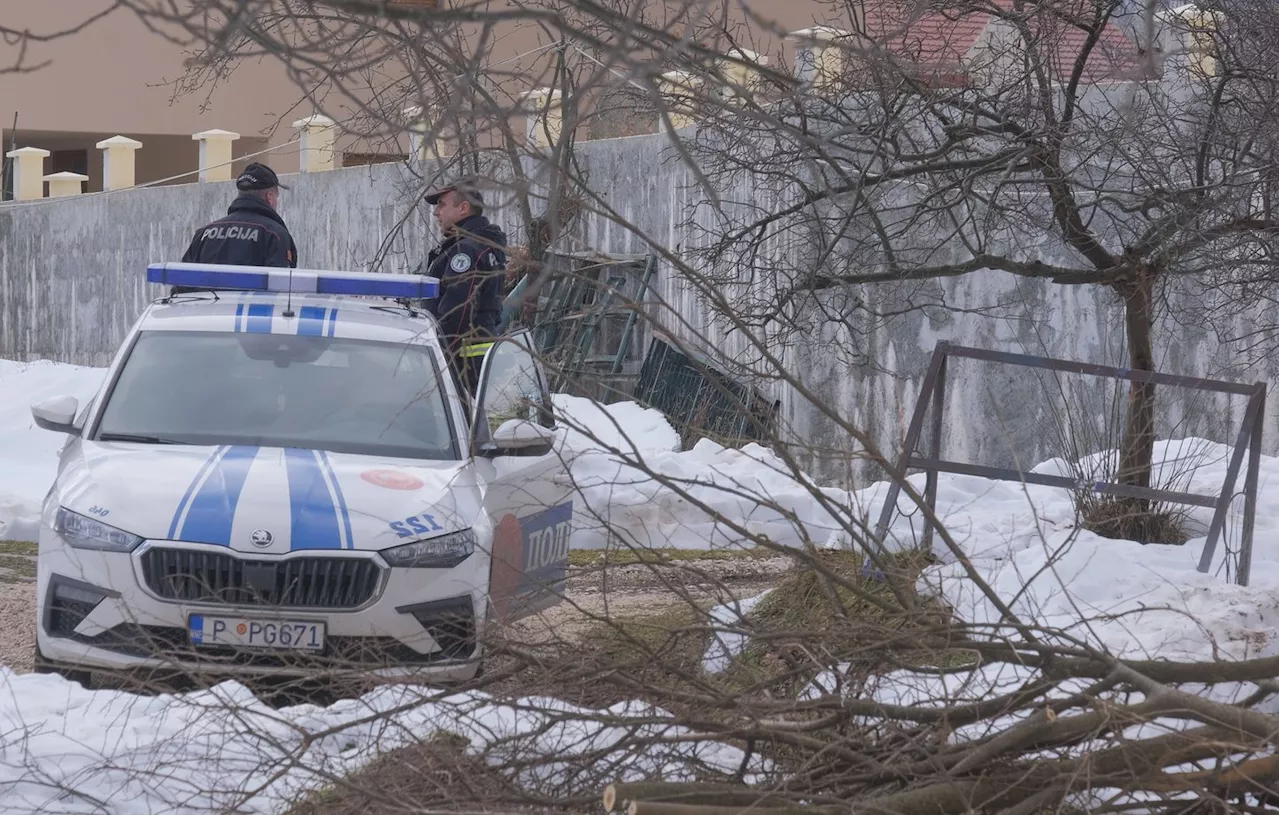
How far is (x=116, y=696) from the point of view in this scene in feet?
14.7

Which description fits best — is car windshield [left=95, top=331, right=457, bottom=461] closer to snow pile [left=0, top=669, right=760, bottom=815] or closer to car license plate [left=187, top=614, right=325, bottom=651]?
car license plate [left=187, top=614, right=325, bottom=651]

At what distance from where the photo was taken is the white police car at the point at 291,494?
5.15 meters

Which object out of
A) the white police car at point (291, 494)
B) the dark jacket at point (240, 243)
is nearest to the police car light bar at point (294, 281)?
the white police car at point (291, 494)

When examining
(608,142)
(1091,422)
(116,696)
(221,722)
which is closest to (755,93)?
(221,722)

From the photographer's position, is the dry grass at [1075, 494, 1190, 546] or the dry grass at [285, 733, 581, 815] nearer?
the dry grass at [285, 733, 581, 815]

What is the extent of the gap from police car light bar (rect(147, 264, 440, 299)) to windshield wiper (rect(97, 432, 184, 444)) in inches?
30.8

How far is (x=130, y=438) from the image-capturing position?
5973 mm

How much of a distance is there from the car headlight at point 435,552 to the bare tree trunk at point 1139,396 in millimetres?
3430

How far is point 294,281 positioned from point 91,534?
1.81 meters

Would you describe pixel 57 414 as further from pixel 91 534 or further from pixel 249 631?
pixel 249 631

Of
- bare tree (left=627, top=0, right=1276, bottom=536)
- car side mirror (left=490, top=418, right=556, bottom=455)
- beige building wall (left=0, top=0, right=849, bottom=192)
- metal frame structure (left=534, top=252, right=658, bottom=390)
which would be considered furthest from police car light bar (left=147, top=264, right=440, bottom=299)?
beige building wall (left=0, top=0, right=849, bottom=192)

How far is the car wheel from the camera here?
17.5 feet

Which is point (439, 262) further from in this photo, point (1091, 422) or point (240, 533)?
point (1091, 422)

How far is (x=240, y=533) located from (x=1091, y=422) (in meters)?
5.15
